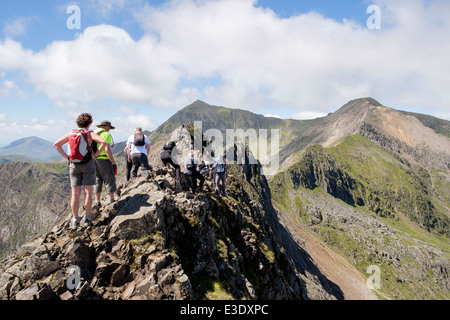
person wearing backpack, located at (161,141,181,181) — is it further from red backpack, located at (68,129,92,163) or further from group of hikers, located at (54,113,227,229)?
red backpack, located at (68,129,92,163)

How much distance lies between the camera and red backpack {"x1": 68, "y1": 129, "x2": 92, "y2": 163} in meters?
10.2

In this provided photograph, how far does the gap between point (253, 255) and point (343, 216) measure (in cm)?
15605

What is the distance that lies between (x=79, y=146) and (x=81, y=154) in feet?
1.12

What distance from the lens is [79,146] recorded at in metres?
10.2

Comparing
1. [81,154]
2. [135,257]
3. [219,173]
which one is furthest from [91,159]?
[219,173]

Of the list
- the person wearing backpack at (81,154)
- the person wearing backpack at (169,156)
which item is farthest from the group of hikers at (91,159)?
the person wearing backpack at (169,156)

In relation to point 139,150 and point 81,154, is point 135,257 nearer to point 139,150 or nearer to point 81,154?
point 81,154

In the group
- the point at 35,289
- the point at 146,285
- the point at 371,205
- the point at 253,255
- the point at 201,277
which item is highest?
the point at 35,289

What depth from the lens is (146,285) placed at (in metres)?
9.87

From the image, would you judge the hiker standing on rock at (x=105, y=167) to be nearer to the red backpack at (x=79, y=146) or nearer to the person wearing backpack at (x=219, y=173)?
the red backpack at (x=79, y=146)

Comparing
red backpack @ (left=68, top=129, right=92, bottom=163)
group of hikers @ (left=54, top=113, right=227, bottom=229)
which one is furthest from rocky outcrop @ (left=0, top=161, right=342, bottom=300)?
red backpack @ (left=68, top=129, right=92, bottom=163)

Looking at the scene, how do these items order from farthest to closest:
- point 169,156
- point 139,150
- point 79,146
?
point 169,156 → point 139,150 → point 79,146
